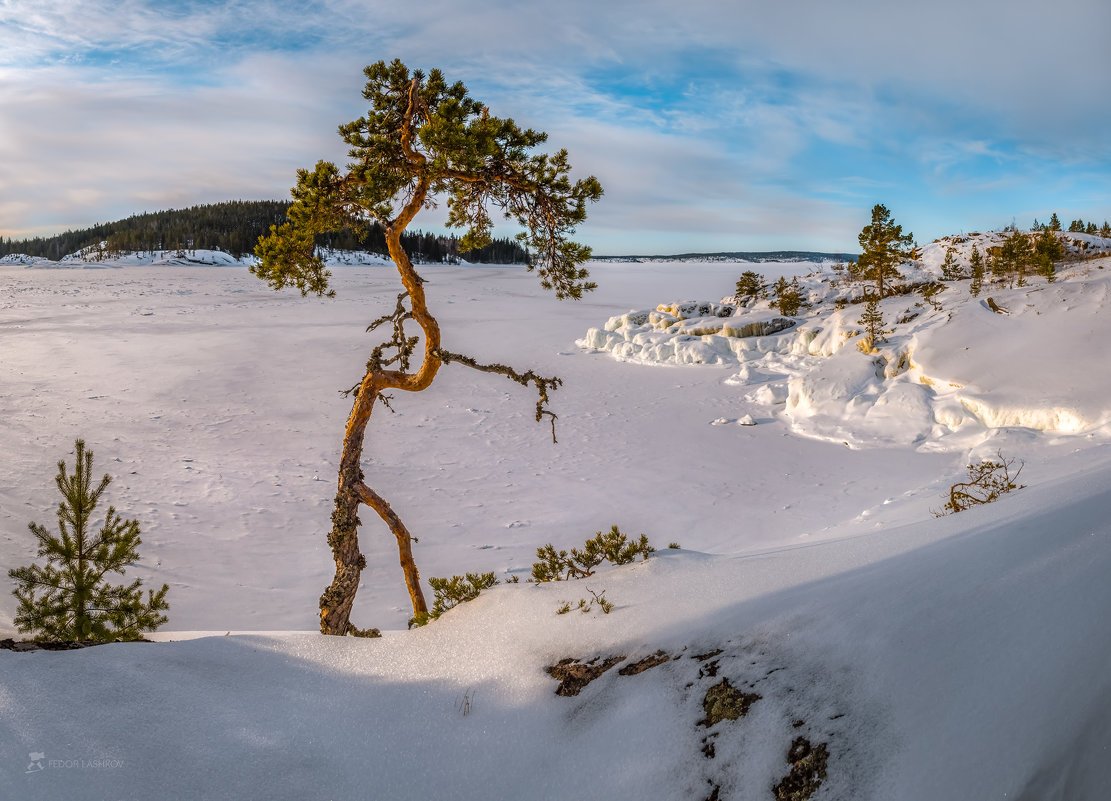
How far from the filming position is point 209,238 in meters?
103

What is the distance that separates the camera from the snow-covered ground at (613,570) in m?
2.18

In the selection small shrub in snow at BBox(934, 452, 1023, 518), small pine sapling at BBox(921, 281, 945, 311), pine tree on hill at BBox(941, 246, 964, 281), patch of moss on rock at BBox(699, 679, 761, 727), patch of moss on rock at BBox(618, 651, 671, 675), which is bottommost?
patch of moss on rock at BBox(618, 651, 671, 675)

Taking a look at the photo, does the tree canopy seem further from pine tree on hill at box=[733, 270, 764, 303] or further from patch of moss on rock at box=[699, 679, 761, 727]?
pine tree on hill at box=[733, 270, 764, 303]

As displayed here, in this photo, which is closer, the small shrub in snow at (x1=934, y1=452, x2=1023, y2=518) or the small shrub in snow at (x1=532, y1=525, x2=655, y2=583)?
the small shrub in snow at (x1=532, y1=525, x2=655, y2=583)

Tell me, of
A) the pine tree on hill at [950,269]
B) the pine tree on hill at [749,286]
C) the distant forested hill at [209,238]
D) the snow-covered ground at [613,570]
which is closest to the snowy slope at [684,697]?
the snow-covered ground at [613,570]

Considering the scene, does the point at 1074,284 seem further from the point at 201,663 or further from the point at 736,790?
the point at 201,663

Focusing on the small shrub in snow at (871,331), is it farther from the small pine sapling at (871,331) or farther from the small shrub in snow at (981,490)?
the small shrub in snow at (981,490)

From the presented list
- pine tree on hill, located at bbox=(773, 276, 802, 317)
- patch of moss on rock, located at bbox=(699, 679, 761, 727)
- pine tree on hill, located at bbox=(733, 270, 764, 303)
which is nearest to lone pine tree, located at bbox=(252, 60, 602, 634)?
patch of moss on rock, located at bbox=(699, 679, 761, 727)

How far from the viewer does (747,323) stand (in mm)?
28156

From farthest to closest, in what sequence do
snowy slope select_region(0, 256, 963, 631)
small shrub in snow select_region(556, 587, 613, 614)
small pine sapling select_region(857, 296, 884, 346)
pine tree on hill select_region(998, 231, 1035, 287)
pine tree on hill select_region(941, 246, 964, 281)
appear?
pine tree on hill select_region(941, 246, 964, 281) → pine tree on hill select_region(998, 231, 1035, 287) → small pine sapling select_region(857, 296, 884, 346) → snowy slope select_region(0, 256, 963, 631) → small shrub in snow select_region(556, 587, 613, 614)

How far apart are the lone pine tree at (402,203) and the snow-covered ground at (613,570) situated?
2.30 metres

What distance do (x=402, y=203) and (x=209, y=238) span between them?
11566cm

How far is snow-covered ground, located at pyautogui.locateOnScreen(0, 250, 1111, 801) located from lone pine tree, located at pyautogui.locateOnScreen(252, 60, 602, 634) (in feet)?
7.54

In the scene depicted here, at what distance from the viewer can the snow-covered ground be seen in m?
2.18
